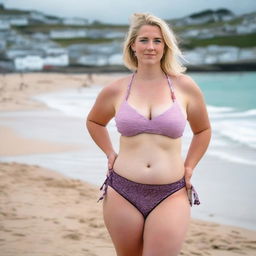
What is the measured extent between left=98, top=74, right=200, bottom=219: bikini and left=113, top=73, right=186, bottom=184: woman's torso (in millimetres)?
16

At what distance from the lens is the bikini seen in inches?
109

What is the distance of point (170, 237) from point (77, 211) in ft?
11.0

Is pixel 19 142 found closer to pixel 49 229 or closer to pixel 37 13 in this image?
pixel 49 229

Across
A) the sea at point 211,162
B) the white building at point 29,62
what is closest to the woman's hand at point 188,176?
the sea at point 211,162

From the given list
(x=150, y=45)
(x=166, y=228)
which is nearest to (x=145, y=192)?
(x=166, y=228)

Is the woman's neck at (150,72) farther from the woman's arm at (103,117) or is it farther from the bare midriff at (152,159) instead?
the bare midriff at (152,159)

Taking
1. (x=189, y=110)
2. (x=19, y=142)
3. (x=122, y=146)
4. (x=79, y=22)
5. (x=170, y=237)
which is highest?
(x=189, y=110)

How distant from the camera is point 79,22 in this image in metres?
183

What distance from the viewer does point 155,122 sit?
277cm

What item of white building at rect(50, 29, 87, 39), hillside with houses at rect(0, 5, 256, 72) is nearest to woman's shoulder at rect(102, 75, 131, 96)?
hillside with houses at rect(0, 5, 256, 72)

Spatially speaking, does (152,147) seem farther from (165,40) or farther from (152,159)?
(165,40)

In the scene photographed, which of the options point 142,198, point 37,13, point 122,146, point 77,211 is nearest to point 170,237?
point 142,198

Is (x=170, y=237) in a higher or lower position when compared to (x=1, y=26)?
higher

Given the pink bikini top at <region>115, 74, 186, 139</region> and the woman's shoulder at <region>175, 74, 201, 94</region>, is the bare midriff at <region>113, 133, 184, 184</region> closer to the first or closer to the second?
the pink bikini top at <region>115, 74, 186, 139</region>
